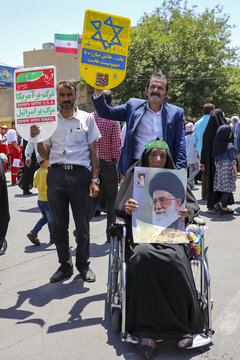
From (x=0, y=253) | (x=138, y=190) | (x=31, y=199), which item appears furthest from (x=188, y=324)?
(x=31, y=199)

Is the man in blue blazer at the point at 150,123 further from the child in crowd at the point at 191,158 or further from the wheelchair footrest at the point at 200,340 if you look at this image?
the child in crowd at the point at 191,158

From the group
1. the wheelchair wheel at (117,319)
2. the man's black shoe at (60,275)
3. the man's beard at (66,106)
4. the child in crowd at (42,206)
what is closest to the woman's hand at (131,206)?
the wheelchair wheel at (117,319)

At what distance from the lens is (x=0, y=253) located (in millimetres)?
5863

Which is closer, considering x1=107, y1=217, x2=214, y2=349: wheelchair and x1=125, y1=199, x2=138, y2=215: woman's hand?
x1=107, y1=217, x2=214, y2=349: wheelchair

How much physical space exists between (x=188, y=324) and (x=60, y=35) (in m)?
30.8

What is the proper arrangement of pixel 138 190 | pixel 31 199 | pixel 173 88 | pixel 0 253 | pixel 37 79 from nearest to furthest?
pixel 138 190
pixel 37 79
pixel 0 253
pixel 31 199
pixel 173 88

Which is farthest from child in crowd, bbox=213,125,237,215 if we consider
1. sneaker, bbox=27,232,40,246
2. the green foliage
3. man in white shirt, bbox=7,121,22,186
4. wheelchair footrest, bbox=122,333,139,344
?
the green foliage

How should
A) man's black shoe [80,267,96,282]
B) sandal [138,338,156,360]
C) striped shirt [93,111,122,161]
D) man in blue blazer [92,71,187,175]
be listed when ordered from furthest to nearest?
→ striped shirt [93,111,122,161] → man's black shoe [80,267,96,282] → man in blue blazer [92,71,187,175] → sandal [138,338,156,360]

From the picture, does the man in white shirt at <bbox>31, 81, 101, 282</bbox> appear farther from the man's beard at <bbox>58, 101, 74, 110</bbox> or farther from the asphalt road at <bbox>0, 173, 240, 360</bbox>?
the asphalt road at <bbox>0, 173, 240, 360</bbox>

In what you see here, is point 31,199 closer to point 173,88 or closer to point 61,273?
point 61,273

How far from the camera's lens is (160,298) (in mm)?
3094

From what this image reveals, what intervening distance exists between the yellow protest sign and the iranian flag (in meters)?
28.4

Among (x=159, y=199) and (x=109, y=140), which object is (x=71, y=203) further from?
(x=109, y=140)

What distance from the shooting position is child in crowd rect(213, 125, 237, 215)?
800cm
